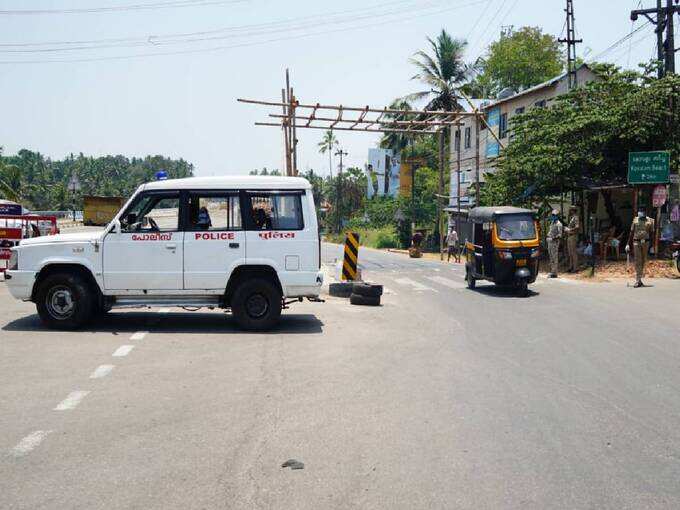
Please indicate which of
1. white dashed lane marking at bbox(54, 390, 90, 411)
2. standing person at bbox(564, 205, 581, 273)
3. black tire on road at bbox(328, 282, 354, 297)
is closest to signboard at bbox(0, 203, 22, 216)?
black tire on road at bbox(328, 282, 354, 297)

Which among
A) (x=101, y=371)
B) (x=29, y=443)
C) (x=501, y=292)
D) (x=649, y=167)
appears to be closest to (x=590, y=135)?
(x=649, y=167)

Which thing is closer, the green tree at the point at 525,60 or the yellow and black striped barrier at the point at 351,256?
the yellow and black striped barrier at the point at 351,256

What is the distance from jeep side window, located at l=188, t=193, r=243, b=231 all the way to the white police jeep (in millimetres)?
15

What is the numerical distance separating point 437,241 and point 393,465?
158ft

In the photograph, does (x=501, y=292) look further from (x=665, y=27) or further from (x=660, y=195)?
(x=665, y=27)

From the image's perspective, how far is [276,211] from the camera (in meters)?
11.3

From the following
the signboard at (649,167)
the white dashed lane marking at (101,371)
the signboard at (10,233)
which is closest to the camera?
the white dashed lane marking at (101,371)

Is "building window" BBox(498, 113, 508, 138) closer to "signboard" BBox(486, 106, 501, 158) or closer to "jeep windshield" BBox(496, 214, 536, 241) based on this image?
"signboard" BBox(486, 106, 501, 158)

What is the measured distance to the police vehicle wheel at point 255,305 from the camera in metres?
11.2

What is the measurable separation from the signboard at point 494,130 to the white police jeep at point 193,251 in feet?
118

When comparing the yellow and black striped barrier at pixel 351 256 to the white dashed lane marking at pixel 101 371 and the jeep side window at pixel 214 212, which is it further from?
the white dashed lane marking at pixel 101 371

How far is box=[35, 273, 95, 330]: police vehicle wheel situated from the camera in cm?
1101

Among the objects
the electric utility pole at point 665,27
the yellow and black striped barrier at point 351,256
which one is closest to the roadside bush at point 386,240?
the electric utility pole at point 665,27

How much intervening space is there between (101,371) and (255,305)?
11.2 ft
